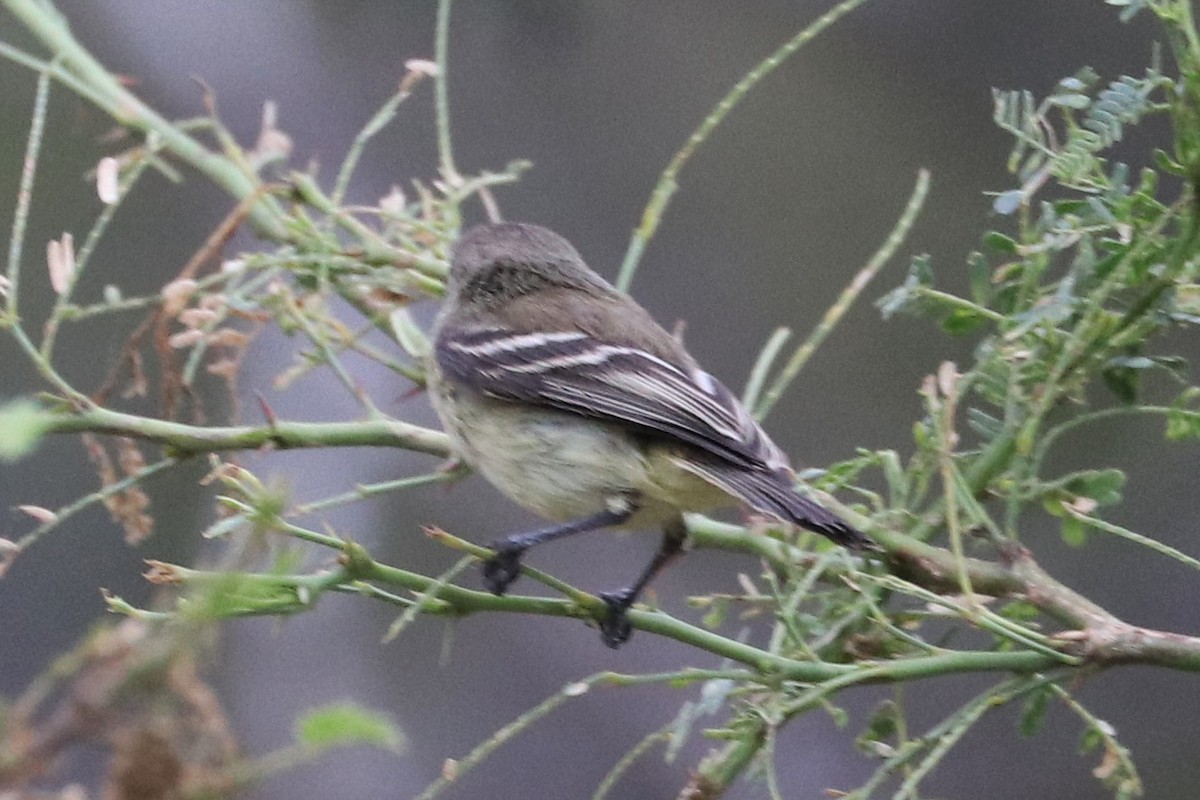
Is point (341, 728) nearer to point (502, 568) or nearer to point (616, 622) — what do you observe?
point (616, 622)

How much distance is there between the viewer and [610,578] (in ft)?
6.23

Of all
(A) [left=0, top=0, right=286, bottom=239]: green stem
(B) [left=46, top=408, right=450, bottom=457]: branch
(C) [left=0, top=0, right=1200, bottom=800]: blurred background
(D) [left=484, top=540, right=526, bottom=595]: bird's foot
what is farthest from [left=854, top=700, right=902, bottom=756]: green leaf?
(C) [left=0, top=0, right=1200, bottom=800]: blurred background

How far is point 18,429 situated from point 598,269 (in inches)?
62.9

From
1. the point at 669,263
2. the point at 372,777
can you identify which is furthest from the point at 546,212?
the point at 372,777

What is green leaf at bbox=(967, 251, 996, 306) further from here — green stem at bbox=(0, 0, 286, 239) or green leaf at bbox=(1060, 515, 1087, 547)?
green stem at bbox=(0, 0, 286, 239)

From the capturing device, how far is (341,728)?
0.93ft

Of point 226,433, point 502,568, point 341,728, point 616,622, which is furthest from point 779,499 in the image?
point 341,728

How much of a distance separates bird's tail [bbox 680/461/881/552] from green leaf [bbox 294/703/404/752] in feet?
1.83

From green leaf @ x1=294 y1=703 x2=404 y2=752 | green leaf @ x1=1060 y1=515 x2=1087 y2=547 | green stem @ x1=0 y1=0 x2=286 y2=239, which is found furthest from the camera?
green stem @ x1=0 y1=0 x2=286 y2=239

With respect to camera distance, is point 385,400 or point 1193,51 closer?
point 1193,51

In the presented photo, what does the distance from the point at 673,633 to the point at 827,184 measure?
1.19 metres

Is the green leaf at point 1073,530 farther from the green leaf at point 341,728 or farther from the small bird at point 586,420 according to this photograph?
the green leaf at point 341,728

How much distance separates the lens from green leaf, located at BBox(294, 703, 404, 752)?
28 cm

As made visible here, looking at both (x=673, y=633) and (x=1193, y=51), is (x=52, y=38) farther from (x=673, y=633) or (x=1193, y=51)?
(x=1193, y=51)
